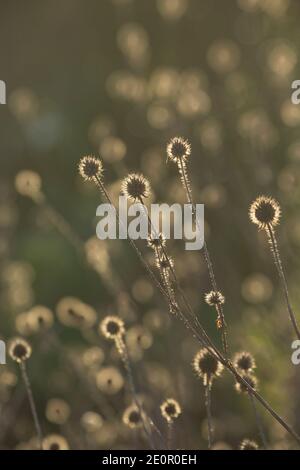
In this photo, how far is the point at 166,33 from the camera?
9945 millimetres

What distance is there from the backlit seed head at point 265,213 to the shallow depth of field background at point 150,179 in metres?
1.40

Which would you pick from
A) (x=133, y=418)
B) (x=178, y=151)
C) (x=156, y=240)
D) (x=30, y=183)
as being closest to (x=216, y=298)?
(x=156, y=240)

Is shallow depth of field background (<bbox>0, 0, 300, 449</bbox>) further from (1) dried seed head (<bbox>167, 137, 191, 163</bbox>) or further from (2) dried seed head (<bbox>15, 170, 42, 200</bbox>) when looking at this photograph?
(1) dried seed head (<bbox>167, 137, 191, 163</bbox>)

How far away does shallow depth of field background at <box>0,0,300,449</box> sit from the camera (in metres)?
5.03

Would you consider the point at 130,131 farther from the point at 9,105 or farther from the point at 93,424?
the point at 93,424

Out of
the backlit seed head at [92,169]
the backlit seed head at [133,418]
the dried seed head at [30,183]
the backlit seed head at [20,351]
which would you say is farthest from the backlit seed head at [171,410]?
the dried seed head at [30,183]

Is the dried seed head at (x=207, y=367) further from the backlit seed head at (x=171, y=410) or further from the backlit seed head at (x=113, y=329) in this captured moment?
the backlit seed head at (x=113, y=329)

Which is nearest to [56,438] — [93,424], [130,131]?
[93,424]

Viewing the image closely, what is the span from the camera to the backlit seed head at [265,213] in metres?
2.63

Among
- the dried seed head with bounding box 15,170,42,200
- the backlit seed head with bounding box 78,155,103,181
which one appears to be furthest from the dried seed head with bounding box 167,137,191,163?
the dried seed head with bounding box 15,170,42,200

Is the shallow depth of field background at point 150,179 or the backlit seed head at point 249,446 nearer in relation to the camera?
the backlit seed head at point 249,446

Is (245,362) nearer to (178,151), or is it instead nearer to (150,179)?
(178,151)
